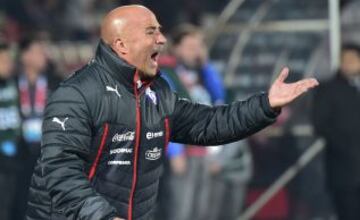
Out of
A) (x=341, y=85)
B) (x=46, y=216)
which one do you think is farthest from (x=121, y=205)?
(x=341, y=85)

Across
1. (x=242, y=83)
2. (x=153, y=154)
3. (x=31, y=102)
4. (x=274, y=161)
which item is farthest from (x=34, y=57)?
(x=153, y=154)

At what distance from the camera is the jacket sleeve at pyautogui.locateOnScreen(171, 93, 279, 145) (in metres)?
5.89

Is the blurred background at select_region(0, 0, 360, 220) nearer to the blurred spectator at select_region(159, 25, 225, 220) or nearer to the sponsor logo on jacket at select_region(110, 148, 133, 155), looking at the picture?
the blurred spectator at select_region(159, 25, 225, 220)

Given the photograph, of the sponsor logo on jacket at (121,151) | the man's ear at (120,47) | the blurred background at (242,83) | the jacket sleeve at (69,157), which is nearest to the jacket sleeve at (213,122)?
the sponsor logo on jacket at (121,151)

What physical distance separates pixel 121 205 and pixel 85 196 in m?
0.51

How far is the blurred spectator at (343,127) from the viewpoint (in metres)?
9.52

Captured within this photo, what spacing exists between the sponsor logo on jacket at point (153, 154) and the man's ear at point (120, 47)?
45 cm

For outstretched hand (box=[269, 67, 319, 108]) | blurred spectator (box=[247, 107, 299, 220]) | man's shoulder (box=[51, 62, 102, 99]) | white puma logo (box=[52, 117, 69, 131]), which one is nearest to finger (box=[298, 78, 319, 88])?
outstretched hand (box=[269, 67, 319, 108])

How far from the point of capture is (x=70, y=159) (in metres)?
5.32

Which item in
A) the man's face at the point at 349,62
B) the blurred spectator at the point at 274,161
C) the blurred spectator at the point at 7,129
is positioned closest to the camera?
the blurred spectator at the point at 7,129

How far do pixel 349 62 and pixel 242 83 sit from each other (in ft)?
4.41

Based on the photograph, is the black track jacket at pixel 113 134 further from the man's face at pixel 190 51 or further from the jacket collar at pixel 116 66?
the man's face at pixel 190 51

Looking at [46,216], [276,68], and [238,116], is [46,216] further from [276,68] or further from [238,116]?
[276,68]

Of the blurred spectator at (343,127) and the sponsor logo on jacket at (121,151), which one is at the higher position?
the blurred spectator at (343,127)
